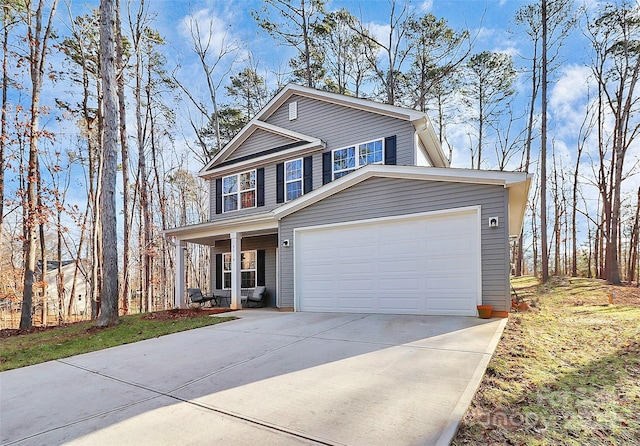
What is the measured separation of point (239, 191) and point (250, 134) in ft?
7.41

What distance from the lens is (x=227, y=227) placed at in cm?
1098

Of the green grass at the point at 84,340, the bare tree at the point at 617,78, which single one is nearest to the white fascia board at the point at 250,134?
the green grass at the point at 84,340

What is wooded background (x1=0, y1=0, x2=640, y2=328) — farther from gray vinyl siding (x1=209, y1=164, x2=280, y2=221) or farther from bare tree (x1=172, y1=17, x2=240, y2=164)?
gray vinyl siding (x1=209, y1=164, x2=280, y2=221)

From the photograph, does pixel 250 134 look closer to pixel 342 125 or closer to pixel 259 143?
pixel 259 143

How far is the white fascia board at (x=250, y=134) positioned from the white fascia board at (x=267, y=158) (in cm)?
19

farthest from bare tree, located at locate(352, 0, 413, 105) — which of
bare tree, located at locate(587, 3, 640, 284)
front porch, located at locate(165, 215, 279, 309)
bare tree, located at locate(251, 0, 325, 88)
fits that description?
front porch, located at locate(165, 215, 279, 309)

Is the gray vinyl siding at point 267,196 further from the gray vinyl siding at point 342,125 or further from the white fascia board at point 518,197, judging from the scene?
the white fascia board at point 518,197

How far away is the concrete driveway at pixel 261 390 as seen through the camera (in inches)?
107

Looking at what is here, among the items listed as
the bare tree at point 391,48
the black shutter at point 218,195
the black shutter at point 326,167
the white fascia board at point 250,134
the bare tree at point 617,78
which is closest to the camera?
the black shutter at point 326,167

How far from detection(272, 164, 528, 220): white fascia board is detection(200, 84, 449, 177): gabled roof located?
2.77 meters

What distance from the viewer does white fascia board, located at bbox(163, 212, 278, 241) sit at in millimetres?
10164

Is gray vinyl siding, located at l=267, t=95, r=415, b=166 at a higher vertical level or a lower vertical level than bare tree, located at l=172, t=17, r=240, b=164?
lower

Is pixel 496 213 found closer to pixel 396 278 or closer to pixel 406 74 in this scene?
pixel 396 278

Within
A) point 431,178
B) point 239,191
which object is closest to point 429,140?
point 431,178
